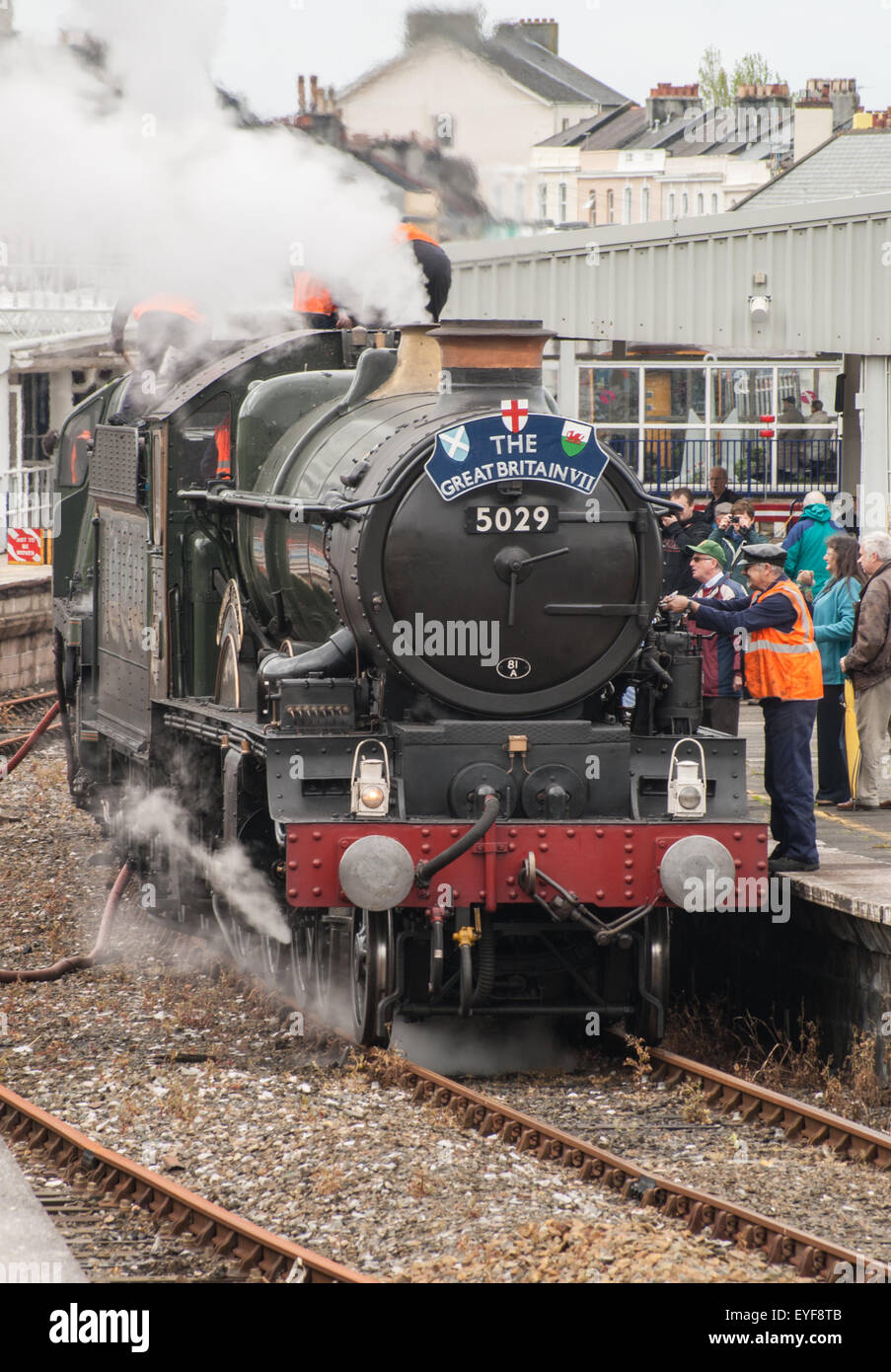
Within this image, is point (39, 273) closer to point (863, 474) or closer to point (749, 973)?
point (863, 474)

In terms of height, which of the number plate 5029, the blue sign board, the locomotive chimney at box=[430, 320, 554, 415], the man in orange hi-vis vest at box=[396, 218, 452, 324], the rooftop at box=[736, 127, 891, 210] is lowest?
the number plate 5029

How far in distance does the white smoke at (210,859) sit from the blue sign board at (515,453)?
81.0 inches

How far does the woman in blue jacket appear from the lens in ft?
32.9

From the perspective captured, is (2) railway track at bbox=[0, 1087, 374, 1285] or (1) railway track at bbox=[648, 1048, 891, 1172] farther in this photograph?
(1) railway track at bbox=[648, 1048, 891, 1172]

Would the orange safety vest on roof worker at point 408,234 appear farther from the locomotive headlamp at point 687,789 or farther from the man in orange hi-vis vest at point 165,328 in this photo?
the locomotive headlamp at point 687,789

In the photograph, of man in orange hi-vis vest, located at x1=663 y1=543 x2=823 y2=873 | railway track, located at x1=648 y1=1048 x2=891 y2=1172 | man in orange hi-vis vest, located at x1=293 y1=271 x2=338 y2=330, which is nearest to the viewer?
railway track, located at x1=648 y1=1048 x2=891 y2=1172

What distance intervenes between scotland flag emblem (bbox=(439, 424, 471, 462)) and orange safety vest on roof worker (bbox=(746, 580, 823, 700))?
73.9 inches

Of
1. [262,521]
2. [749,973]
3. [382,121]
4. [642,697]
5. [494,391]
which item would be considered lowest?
[749,973]

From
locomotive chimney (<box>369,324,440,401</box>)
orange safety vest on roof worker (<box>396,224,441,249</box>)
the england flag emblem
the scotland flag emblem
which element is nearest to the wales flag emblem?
the england flag emblem

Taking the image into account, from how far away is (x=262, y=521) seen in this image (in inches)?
338

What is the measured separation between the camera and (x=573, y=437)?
7.13 m

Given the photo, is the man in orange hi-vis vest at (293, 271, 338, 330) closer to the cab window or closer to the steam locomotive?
the cab window
